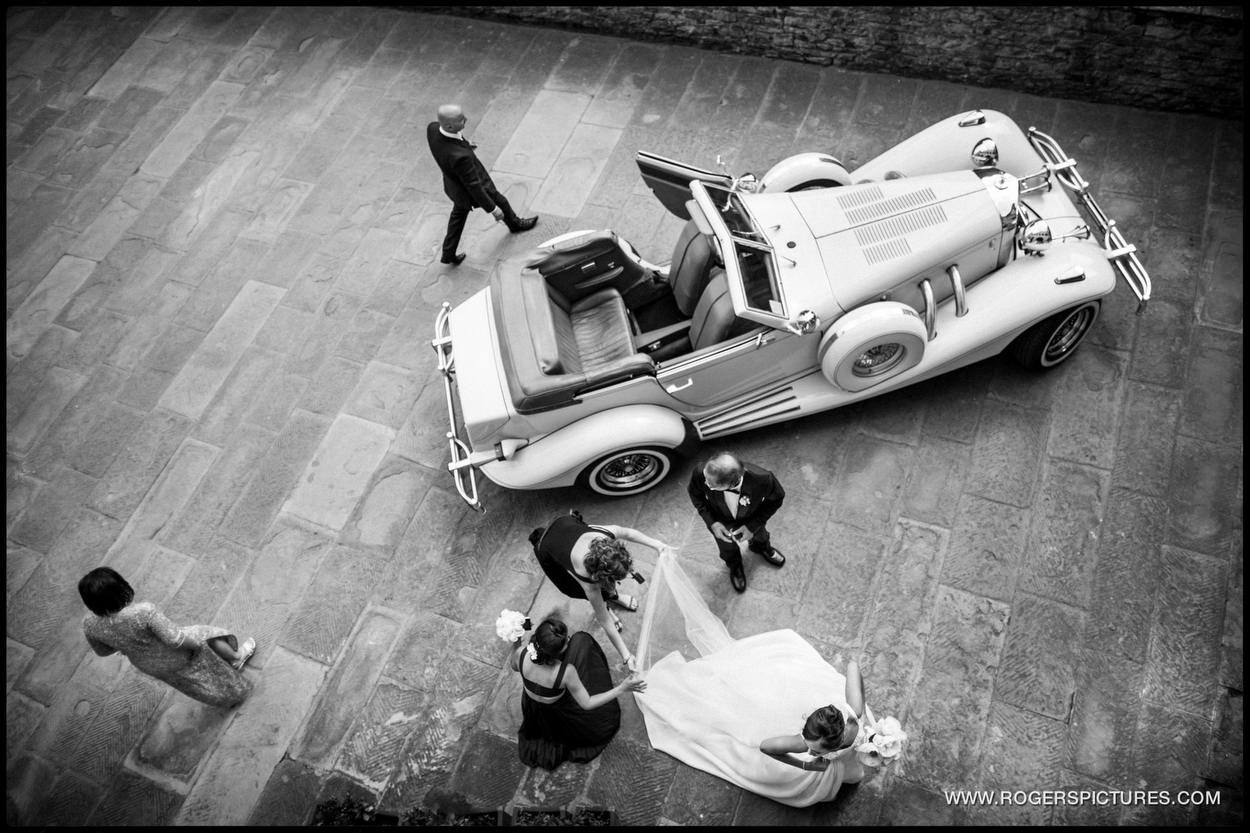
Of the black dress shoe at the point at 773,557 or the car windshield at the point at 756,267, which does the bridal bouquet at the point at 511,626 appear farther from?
the car windshield at the point at 756,267

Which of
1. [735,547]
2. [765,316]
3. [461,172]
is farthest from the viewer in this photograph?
[461,172]

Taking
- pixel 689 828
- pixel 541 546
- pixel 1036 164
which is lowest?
pixel 689 828

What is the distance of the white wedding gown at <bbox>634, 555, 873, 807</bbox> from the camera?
4312 millimetres

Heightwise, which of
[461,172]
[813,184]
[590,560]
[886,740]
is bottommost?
[886,740]

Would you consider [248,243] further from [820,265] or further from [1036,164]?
[1036,164]

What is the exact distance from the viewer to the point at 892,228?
5.16 metres

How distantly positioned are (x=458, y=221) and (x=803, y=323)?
11.0 ft

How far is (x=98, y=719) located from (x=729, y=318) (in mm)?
4912

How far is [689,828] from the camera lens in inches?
176

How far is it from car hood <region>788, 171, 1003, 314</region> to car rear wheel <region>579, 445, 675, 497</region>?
1469 millimetres

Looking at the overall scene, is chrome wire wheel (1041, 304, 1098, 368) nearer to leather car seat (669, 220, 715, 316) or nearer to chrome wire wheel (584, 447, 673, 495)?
leather car seat (669, 220, 715, 316)

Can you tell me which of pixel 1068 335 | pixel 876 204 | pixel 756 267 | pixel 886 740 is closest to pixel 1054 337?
pixel 1068 335

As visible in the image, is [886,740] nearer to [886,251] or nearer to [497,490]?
[886,251]

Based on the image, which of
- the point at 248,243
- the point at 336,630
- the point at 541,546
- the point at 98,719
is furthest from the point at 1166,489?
the point at 248,243
